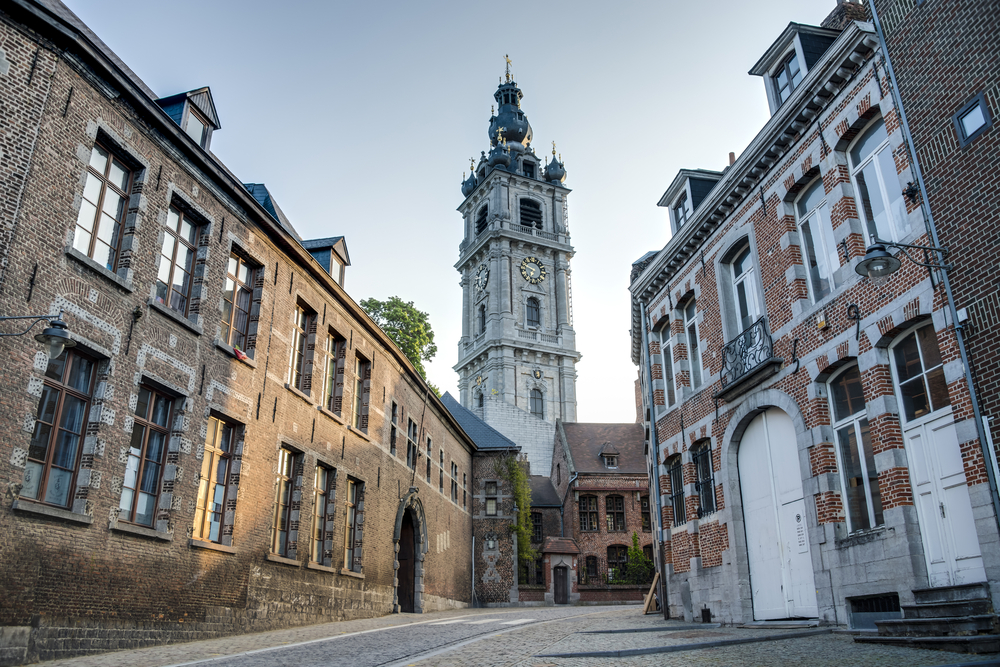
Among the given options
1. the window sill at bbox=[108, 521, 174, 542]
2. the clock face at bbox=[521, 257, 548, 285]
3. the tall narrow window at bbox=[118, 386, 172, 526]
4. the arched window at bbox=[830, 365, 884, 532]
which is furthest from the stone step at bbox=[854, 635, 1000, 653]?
the clock face at bbox=[521, 257, 548, 285]

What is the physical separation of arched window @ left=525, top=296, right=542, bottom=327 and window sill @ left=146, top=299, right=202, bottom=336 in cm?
4912

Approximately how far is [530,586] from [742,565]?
24043 mm

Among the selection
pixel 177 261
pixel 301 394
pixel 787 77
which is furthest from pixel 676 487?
pixel 177 261

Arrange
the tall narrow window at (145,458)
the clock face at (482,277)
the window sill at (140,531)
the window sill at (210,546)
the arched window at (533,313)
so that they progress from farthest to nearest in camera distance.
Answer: the clock face at (482,277) < the arched window at (533,313) < the window sill at (210,546) < the tall narrow window at (145,458) < the window sill at (140,531)

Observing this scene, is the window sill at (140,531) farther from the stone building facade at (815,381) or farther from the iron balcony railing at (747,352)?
the iron balcony railing at (747,352)

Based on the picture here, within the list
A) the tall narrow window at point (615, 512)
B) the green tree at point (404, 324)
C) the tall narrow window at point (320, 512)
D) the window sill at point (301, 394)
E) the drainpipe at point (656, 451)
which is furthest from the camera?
the tall narrow window at point (615, 512)

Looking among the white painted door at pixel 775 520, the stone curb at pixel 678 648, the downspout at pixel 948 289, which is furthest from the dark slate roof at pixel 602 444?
the downspout at pixel 948 289

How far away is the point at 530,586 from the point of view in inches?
1403

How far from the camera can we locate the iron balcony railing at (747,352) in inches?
509

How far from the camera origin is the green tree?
1292 inches

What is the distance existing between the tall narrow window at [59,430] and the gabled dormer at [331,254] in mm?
8683

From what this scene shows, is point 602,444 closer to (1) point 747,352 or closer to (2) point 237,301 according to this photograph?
(1) point 747,352

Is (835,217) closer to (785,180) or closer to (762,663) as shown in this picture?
(785,180)

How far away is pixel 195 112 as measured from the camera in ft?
42.8
